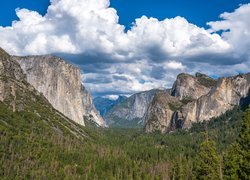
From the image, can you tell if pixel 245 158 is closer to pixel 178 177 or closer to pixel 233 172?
pixel 233 172

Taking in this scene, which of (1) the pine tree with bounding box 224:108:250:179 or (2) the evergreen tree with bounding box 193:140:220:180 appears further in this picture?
(2) the evergreen tree with bounding box 193:140:220:180

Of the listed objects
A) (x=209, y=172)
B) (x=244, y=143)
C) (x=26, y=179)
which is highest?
(x=244, y=143)

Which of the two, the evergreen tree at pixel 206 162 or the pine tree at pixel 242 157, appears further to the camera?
the evergreen tree at pixel 206 162

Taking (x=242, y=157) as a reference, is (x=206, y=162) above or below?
below

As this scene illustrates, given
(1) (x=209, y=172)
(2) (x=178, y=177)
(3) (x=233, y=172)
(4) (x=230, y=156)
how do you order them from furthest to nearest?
(2) (x=178, y=177) → (1) (x=209, y=172) → (4) (x=230, y=156) → (3) (x=233, y=172)

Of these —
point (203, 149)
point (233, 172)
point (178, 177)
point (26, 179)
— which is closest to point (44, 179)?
point (26, 179)

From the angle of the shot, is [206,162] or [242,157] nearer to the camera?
[242,157]

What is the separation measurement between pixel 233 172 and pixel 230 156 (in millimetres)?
6364

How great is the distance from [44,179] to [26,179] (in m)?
9.19

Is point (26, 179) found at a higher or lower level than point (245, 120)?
lower

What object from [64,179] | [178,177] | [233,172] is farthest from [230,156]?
[64,179]

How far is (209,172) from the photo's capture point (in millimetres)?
80188

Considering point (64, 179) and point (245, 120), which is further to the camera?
point (64, 179)

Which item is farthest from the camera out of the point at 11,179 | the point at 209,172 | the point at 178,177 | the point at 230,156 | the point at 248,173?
the point at 11,179
